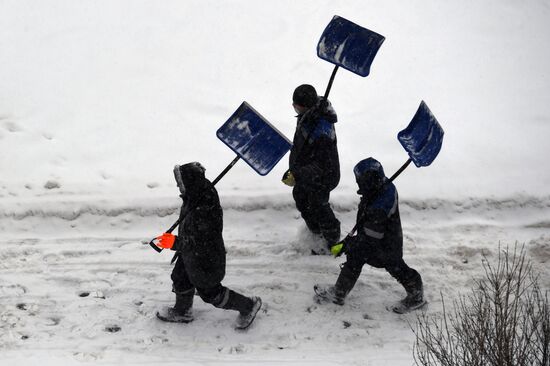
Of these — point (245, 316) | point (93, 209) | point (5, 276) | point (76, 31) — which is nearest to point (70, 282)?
point (5, 276)

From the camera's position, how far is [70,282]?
541 cm

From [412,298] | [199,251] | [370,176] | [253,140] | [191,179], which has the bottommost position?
[412,298]

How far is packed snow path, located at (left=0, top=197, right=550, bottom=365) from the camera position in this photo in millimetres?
4746

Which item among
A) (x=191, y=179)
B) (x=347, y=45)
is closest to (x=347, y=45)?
(x=347, y=45)

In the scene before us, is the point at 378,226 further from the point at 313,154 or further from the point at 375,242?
the point at 313,154

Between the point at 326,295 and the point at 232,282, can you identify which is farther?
the point at 232,282

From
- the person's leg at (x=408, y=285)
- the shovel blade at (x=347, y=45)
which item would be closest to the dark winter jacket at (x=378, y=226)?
the person's leg at (x=408, y=285)

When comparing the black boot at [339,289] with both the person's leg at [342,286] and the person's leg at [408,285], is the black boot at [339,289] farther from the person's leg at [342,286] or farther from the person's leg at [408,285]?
the person's leg at [408,285]

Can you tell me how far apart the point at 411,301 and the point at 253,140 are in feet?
6.36

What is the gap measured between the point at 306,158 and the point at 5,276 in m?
2.93

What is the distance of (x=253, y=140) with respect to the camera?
4777mm

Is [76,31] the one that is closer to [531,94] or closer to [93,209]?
[93,209]

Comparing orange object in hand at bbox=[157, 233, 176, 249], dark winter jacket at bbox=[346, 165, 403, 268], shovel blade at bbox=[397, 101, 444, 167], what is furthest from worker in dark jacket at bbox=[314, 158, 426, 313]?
orange object in hand at bbox=[157, 233, 176, 249]

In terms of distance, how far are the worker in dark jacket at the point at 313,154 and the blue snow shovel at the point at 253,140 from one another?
0.38 m
